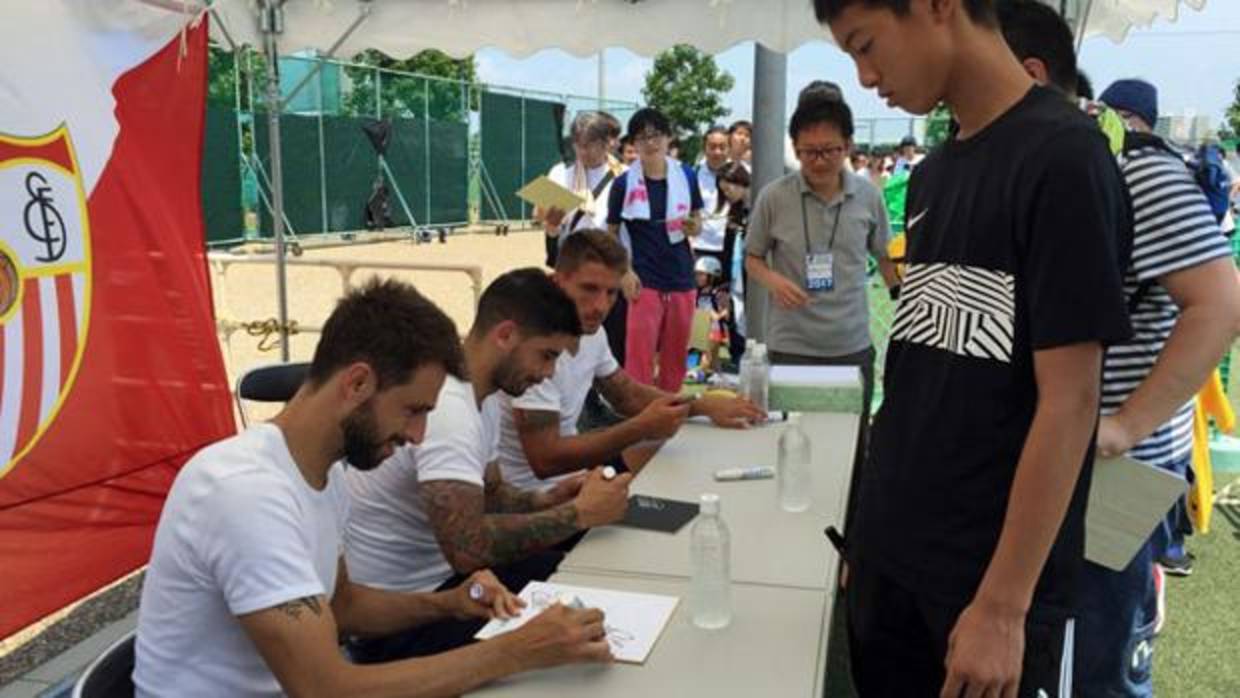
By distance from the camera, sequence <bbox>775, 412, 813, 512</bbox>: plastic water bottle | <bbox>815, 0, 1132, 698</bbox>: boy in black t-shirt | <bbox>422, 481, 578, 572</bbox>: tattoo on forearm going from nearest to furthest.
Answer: <bbox>815, 0, 1132, 698</bbox>: boy in black t-shirt
<bbox>422, 481, 578, 572</bbox>: tattoo on forearm
<bbox>775, 412, 813, 512</bbox>: plastic water bottle

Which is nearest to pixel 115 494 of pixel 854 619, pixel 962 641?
pixel 854 619

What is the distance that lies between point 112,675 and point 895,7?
4.64ft

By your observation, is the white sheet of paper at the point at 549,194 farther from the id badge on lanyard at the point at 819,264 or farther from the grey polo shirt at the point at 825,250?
the id badge on lanyard at the point at 819,264

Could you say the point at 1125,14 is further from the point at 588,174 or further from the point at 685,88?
the point at 685,88

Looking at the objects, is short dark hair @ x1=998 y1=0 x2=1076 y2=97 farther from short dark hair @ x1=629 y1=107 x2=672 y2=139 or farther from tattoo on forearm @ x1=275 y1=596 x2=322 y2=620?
short dark hair @ x1=629 y1=107 x2=672 y2=139

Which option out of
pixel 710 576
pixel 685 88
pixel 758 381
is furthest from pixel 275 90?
pixel 685 88

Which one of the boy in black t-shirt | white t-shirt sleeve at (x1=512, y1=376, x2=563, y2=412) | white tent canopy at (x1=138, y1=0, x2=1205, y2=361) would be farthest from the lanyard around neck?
the boy in black t-shirt

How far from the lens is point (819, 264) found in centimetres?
365

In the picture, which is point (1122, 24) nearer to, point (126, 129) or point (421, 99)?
point (126, 129)

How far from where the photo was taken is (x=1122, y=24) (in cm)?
421

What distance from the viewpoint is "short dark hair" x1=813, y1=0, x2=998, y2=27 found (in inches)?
42.8

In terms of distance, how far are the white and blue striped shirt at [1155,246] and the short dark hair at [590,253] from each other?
5.28 ft

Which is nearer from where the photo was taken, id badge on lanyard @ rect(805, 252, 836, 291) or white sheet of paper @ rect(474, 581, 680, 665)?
white sheet of paper @ rect(474, 581, 680, 665)

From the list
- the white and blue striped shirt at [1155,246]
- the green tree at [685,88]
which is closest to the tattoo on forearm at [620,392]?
the white and blue striped shirt at [1155,246]
